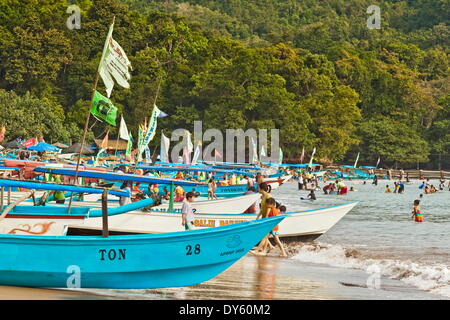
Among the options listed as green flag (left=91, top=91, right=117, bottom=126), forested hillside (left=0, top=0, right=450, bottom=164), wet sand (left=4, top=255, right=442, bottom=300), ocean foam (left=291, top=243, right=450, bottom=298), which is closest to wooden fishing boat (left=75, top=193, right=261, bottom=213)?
ocean foam (left=291, top=243, right=450, bottom=298)

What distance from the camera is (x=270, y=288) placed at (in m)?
14.5

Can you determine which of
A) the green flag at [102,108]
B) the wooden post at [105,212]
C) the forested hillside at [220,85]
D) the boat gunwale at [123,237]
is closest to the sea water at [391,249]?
the boat gunwale at [123,237]

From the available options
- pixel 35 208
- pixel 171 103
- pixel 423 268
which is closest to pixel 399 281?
pixel 423 268

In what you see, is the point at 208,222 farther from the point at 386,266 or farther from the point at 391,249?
the point at 391,249

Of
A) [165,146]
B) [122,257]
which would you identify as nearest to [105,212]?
[122,257]

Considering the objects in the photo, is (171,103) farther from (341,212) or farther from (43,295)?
(43,295)

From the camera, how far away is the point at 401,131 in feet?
337

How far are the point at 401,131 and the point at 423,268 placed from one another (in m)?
86.8

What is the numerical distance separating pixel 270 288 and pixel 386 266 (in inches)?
209

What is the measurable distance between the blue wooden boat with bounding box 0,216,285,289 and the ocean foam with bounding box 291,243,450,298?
195 inches

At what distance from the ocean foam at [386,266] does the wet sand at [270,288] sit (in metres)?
0.47

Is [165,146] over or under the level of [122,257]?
over

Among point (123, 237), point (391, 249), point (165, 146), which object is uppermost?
point (165, 146)

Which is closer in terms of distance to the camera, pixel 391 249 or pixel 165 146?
pixel 391 249
